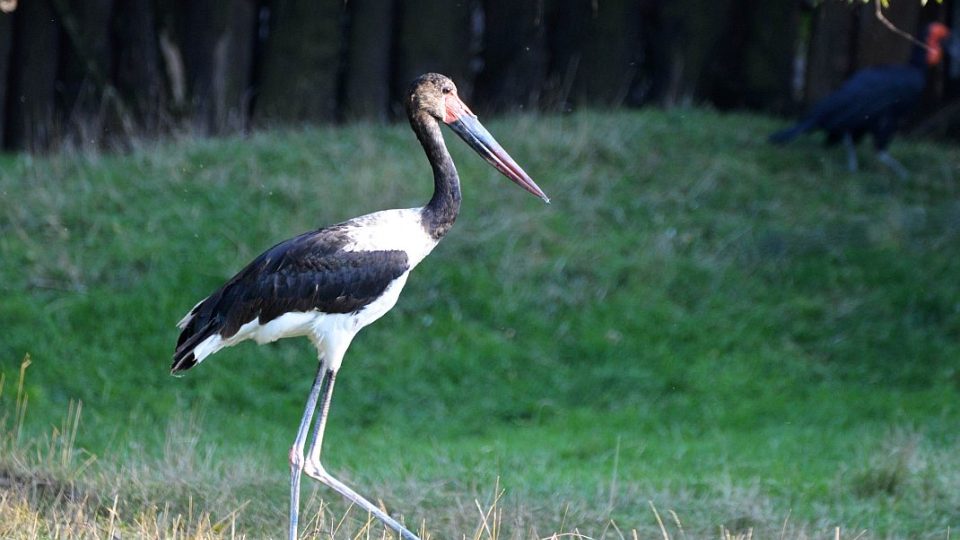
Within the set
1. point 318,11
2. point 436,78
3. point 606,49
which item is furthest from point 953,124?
point 436,78

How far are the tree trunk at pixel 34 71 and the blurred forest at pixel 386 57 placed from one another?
0.4 inches

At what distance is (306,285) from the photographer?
481cm

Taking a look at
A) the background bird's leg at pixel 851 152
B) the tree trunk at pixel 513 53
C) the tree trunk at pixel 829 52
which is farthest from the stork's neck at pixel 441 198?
the tree trunk at pixel 829 52

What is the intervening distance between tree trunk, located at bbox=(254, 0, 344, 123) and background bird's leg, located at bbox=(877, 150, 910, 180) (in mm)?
3820

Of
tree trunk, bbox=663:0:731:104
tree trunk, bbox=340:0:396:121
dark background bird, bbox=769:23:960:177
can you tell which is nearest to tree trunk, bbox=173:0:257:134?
tree trunk, bbox=340:0:396:121

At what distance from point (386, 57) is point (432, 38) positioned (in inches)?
14.3

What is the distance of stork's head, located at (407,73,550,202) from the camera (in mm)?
5090

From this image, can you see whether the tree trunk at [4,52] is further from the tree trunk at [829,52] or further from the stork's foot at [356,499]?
the stork's foot at [356,499]

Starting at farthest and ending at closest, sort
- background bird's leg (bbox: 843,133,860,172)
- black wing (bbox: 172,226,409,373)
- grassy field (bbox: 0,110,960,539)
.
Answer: background bird's leg (bbox: 843,133,860,172) < grassy field (bbox: 0,110,960,539) < black wing (bbox: 172,226,409,373)

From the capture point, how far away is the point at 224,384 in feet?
23.9

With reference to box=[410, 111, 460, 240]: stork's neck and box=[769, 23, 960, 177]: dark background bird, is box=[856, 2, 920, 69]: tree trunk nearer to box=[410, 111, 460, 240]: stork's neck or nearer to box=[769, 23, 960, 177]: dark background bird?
box=[769, 23, 960, 177]: dark background bird

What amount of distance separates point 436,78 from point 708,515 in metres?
1.86

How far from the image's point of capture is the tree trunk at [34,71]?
10406 mm

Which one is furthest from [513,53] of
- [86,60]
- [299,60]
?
[86,60]
